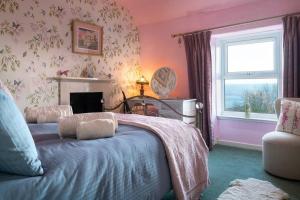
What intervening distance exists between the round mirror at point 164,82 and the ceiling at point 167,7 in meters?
0.97

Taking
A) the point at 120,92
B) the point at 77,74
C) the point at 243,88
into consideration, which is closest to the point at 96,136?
the point at 77,74

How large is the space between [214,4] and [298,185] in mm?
2628

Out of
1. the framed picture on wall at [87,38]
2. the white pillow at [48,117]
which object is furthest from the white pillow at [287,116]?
the framed picture on wall at [87,38]

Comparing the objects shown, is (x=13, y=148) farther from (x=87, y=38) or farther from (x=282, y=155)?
(x=87, y=38)

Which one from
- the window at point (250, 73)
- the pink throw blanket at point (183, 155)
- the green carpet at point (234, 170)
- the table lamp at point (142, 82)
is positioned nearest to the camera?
the pink throw blanket at point (183, 155)

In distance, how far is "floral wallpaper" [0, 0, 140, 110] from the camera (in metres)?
2.74

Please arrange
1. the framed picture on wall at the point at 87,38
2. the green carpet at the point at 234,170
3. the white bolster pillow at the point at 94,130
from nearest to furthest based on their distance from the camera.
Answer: the white bolster pillow at the point at 94,130, the green carpet at the point at 234,170, the framed picture on wall at the point at 87,38

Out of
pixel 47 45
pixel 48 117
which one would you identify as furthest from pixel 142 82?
pixel 48 117

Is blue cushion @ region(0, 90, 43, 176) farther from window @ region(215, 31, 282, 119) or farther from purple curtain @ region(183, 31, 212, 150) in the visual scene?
window @ region(215, 31, 282, 119)

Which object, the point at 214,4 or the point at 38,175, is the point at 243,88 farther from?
the point at 38,175

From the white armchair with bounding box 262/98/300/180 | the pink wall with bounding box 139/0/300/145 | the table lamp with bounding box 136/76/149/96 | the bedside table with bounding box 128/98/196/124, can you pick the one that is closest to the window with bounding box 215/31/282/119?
the pink wall with bounding box 139/0/300/145

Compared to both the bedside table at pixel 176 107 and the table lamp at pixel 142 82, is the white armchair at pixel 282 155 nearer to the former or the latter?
the bedside table at pixel 176 107

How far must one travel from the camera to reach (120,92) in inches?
165

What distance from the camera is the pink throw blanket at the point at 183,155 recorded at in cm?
162
